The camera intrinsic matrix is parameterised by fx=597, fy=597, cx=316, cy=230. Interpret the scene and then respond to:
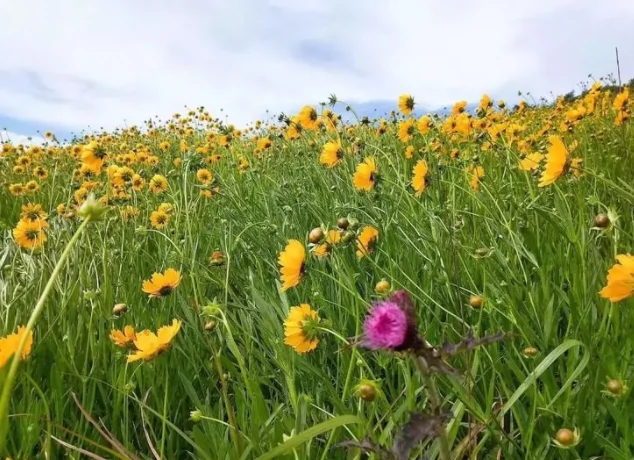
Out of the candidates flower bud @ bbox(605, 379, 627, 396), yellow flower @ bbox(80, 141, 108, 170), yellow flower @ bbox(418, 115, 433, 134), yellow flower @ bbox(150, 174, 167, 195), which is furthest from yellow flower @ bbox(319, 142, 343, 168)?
flower bud @ bbox(605, 379, 627, 396)

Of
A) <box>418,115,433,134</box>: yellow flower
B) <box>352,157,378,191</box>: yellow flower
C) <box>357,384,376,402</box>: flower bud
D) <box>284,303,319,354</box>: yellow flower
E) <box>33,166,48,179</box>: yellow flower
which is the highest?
<box>33,166,48,179</box>: yellow flower

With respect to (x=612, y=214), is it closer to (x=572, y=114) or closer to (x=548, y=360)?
(x=548, y=360)

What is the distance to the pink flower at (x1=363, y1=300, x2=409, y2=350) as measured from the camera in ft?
1.33

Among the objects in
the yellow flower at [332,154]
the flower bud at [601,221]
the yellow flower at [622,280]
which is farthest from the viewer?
the yellow flower at [332,154]

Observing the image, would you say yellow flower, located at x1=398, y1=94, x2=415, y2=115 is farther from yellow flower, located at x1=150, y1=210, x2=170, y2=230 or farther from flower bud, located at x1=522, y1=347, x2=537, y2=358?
flower bud, located at x1=522, y1=347, x2=537, y2=358

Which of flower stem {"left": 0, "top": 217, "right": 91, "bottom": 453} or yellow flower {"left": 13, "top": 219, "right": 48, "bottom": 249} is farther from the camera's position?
yellow flower {"left": 13, "top": 219, "right": 48, "bottom": 249}

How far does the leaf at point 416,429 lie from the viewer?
42 cm

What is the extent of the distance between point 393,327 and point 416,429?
0.08m

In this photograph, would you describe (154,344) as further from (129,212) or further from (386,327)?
(129,212)

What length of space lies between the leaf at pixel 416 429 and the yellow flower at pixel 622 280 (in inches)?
14.5

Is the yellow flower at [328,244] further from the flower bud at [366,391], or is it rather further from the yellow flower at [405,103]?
the yellow flower at [405,103]

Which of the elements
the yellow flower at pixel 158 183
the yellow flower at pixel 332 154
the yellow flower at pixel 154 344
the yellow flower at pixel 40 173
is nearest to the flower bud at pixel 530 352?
the yellow flower at pixel 154 344

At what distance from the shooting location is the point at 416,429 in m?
0.42

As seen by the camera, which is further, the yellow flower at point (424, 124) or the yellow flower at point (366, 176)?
the yellow flower at point (424, 124)
